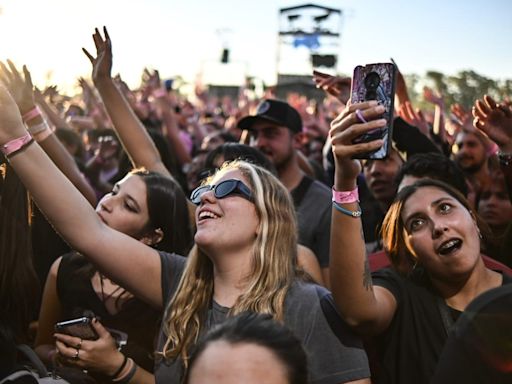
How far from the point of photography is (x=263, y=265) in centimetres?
261

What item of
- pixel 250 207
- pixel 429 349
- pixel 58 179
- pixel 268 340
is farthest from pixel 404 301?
pixel 58 179

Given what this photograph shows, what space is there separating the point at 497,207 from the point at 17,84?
297 centimetres

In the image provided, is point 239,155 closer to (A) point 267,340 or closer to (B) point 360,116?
(B) point 360,116

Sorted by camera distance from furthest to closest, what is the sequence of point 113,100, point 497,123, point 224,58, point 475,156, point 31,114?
point 224,58, point 475,156, point 113,100, point 497,123, point 31,114

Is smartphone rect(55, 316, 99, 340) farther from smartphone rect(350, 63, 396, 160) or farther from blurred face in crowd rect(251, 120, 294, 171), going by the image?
blurred face in crowd rect(251, 120, 294, 171)

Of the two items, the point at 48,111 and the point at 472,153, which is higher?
the point at 48,111

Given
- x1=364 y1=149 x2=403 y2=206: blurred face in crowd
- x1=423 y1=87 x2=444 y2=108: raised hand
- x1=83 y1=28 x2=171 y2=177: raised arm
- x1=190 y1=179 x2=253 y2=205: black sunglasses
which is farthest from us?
x1=423 y1=87 x2=444 y2=108: raised hand

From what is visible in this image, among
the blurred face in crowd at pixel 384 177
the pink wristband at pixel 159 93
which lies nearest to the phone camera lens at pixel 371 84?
the blurred face in crowd at pixel 384 177

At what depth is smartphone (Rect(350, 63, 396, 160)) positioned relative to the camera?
2018 millimetres

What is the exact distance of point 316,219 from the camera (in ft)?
13.9

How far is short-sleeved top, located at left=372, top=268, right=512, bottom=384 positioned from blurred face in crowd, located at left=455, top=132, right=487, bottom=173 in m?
2.74

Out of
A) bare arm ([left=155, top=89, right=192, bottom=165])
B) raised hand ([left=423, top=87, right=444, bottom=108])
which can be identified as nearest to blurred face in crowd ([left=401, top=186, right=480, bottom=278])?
raised hand ([left=423, top=87, right=444, bottom=108])

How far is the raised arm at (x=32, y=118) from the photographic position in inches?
114

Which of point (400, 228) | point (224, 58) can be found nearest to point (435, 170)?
point (400, 228)
